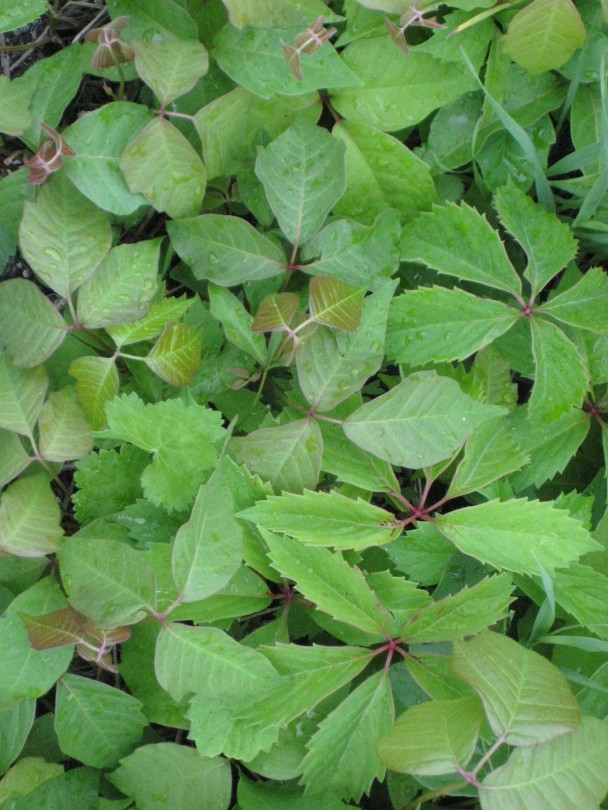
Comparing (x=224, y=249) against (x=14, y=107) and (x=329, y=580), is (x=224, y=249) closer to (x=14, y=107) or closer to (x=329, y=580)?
(x=14, y=107)

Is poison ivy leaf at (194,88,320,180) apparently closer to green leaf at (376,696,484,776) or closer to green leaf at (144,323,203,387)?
green leaf at (144,323,203,387)

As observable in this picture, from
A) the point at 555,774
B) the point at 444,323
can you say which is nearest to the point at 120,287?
the point at 444,323

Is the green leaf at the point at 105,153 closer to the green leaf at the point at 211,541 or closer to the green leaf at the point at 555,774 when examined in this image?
the green leaf at the point at 211,541

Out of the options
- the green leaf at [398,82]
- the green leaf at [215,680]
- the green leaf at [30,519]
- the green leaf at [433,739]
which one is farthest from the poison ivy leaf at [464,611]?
the green leaf at [398,82]

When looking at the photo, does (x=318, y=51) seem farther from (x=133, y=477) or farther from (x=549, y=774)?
(x=549, y=774)

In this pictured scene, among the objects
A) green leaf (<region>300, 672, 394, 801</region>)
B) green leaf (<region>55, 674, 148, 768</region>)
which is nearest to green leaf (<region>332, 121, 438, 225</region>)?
green leaf (<region>300, 672, 394, 801</region>)

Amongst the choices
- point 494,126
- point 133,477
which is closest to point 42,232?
point 133,477
